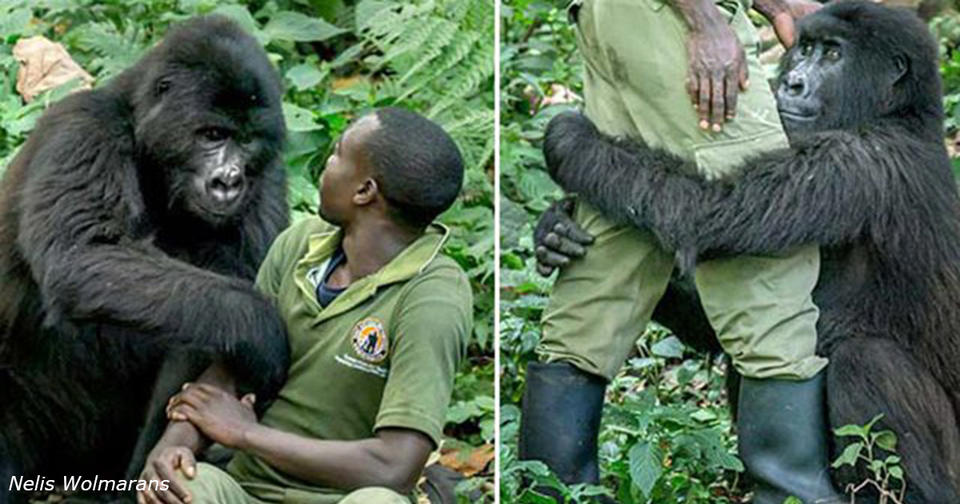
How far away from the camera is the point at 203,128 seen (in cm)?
464

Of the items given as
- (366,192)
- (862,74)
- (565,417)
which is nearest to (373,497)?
(366,192)

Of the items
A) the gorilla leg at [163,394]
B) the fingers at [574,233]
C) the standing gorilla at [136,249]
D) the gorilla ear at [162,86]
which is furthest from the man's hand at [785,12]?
the gorilla leg at [163,394]

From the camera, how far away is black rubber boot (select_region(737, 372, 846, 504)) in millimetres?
4664

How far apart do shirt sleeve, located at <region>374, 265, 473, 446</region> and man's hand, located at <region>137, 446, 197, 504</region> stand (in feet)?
1.34

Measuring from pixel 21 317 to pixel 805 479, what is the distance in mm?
2062

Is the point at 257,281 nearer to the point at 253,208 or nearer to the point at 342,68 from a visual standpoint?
the point at 253,208

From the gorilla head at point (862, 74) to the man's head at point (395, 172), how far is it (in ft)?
4.01

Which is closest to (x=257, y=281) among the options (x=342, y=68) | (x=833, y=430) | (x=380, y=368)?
(x=380, y=368)

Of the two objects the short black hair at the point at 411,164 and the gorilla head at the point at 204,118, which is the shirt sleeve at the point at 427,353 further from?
the gorilla head at the point at 204,118

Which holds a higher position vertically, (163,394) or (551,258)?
(551,258)

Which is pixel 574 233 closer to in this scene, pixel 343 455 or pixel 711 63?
pixel 711 63

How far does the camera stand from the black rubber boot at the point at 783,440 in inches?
184

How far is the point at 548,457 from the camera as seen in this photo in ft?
15.6

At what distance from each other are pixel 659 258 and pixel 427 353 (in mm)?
1003
